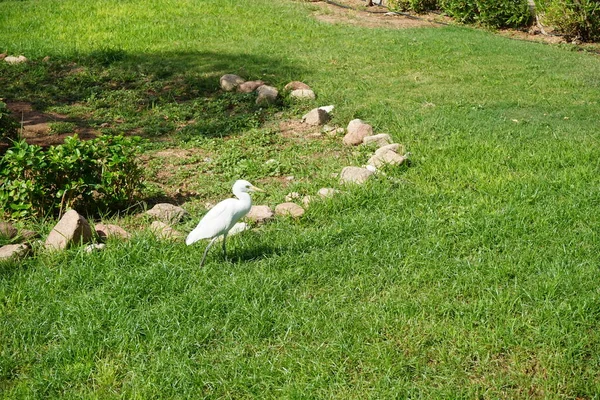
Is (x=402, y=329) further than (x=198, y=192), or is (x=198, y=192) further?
(x=198, y=192)

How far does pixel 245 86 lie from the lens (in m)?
8.70

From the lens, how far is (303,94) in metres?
8.28

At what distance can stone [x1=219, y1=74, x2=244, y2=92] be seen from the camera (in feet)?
28.8

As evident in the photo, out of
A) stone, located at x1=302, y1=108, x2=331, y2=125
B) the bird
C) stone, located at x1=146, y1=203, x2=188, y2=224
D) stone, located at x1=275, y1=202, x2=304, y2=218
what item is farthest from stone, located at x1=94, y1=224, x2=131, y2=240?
stone, located at x1=302, y1=108, x2=331, y2=125

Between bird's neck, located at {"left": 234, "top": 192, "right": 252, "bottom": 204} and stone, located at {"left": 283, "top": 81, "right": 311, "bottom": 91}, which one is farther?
stone, located at {"left": 283, "top": 81, "right": 311, "bottom": 91}

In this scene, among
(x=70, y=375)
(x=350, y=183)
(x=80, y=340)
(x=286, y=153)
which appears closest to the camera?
(x=70, y=375)

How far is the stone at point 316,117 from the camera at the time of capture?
7.43m

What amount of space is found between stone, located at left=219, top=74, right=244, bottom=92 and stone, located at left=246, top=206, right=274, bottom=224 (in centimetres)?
401

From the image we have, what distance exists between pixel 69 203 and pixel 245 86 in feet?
Answer: 13.6

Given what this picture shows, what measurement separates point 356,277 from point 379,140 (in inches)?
105

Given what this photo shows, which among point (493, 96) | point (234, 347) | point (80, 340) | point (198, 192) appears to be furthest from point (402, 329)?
point (493, 96)

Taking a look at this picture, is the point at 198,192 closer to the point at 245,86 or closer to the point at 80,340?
the point at 80,340

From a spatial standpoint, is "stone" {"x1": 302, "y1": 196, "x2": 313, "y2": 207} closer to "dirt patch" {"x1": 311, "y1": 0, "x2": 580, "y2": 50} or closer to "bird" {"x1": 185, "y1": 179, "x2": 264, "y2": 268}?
"bird" {"x1": 185, "y1": 179, "x2": 264, "y2": 268}

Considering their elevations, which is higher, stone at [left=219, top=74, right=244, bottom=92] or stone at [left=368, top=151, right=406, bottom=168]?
stone at [left=368, top=151, right=406, bottom=168]
